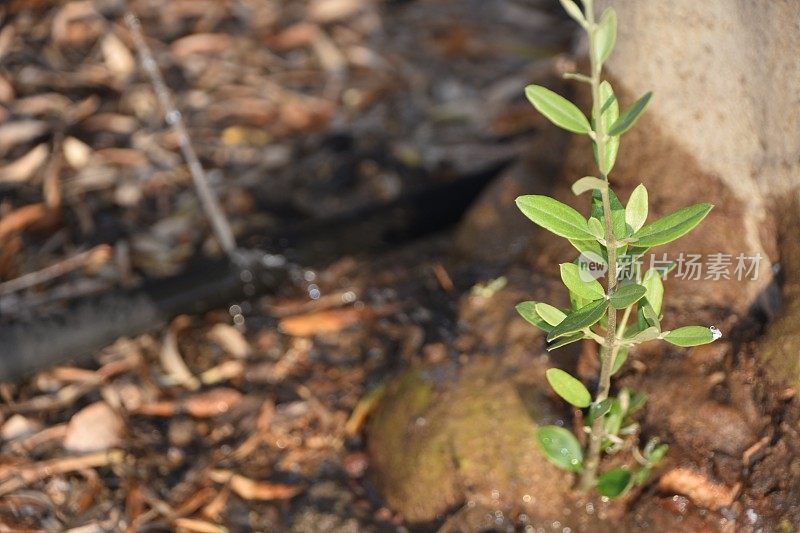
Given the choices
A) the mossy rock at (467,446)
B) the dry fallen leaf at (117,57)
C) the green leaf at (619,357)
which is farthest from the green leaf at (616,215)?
the dry fallen leaf at (117,57)

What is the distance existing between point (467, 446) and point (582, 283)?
71cm

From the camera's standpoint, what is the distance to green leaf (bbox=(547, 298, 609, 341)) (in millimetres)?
1442

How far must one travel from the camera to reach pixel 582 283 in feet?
4.91

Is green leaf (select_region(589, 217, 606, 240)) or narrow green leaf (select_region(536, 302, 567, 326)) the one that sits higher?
green leaf (select_region(589, 217, 606, 240))

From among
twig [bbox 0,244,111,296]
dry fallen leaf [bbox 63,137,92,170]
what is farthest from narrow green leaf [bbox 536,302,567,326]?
dry fallen leaf [bbox 63,137,92,170]

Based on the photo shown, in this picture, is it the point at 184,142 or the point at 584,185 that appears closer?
the point at 584,185

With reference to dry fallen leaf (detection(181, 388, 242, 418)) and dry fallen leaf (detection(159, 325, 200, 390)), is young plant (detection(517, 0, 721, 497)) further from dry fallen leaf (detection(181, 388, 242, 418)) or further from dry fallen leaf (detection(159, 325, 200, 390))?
dry fallen leaf (detection(159, 325, 200, 390))

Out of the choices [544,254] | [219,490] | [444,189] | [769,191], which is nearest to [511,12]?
[444,189]

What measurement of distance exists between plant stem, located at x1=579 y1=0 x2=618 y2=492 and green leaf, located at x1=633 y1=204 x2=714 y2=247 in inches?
2.0

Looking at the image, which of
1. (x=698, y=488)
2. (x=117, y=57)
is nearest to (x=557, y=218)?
(x=698, y=488)

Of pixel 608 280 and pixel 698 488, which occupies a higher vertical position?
pixel 608 280

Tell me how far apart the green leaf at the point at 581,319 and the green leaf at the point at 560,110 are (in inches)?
11.7

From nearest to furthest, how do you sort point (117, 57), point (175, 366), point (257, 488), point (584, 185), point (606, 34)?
point (584, 185) → point (606, 34) → point (257, 488) → point (175, 366) → point (117, 57)

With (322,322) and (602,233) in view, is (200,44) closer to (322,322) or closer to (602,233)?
(322,322)
